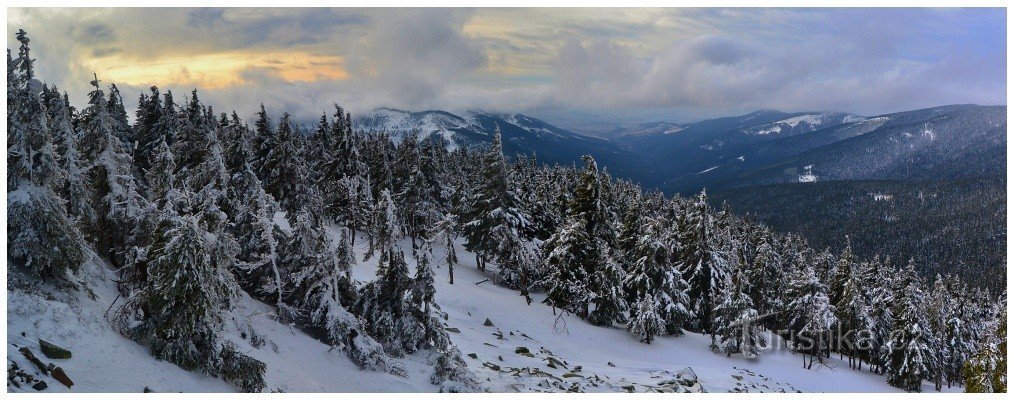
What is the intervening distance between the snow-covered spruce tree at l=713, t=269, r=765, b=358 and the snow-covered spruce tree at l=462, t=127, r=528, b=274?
1658 cm

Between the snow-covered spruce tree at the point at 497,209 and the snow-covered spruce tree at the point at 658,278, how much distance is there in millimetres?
9380

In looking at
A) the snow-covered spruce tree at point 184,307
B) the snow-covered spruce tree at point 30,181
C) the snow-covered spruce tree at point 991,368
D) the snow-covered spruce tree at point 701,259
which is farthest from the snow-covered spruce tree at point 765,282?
the snow-covered spruce tree at point 30,181

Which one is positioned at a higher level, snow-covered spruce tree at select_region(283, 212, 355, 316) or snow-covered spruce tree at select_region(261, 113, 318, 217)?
snow-covered spruce tree at select_region(261, 113, 318, 217)

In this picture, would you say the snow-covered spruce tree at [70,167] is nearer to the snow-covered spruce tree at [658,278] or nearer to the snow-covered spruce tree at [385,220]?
the snow-covered spruce tree at [385,220]

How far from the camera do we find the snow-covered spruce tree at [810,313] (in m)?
43.8

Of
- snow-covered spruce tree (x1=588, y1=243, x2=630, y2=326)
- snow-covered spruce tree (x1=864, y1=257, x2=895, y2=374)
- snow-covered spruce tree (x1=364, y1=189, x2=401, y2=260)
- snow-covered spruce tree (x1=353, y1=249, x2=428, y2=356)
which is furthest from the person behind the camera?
snow-covered spruce tree (x1=864, y1=257, x2=895, y2=374)

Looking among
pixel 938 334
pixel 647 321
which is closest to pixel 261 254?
pixel 647 321

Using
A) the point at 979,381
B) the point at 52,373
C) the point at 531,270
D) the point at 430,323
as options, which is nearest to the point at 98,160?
the point at 52,373

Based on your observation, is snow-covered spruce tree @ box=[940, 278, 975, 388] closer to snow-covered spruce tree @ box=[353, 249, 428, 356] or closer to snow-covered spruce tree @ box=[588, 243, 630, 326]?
snow-covered spruce tree @ box=[588, 243, 630, 326]

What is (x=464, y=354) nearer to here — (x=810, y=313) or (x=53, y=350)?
(x=53, y=350)

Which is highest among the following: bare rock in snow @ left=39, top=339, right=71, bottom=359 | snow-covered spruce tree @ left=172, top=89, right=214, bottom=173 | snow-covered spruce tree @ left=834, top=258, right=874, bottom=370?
snow-covered spruce tree @ left=172, top=89, right=214, bottom=173

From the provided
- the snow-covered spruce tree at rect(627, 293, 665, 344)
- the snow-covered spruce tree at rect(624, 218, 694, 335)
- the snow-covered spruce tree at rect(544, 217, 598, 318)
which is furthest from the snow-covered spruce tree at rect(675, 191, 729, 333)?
the snow-covered spruce tree at rect(544, 217, 598, 318)

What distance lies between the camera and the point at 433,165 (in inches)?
2291

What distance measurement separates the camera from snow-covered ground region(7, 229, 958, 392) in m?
14.4
